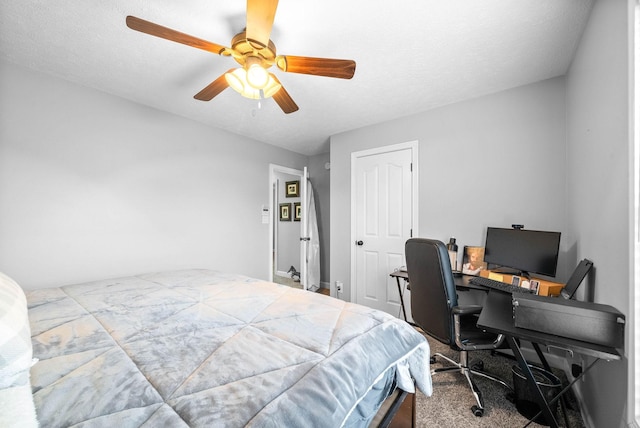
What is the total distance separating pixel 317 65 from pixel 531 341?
1.78m

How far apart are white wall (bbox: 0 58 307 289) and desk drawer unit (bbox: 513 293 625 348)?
9.92 feet

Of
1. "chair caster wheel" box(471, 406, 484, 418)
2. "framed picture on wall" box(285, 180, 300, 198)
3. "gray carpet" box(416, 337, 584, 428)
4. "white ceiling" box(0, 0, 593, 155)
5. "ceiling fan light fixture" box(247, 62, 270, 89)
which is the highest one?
"white ceiling" box(0, 0, 593, 155)

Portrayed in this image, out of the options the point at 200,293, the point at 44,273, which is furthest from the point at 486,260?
the point at 44,273

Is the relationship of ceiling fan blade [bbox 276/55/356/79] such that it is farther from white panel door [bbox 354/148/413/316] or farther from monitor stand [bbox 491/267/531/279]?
monitor stand [bbox 491/267/531/279]

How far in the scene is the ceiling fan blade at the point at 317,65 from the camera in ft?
4.81

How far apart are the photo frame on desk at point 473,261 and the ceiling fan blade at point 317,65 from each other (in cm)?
192

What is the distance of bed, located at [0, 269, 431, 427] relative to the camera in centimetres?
65

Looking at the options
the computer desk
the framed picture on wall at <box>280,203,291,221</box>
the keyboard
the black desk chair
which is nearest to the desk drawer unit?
the computer desk

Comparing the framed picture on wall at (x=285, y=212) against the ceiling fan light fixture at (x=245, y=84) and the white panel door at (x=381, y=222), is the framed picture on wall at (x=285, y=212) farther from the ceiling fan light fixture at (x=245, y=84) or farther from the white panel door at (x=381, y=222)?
the ceiling fan light fixture at (x=245, y=84)

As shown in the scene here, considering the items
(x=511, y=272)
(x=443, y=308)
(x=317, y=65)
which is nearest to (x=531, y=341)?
(x=443, y=308)

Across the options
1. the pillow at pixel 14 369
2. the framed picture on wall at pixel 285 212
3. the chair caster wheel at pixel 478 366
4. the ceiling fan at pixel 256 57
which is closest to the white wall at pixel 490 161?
the chair caster wheel at pixel 478 366

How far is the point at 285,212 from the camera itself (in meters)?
5.27

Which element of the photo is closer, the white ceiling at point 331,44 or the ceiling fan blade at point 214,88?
the white ceiling at point 331,44

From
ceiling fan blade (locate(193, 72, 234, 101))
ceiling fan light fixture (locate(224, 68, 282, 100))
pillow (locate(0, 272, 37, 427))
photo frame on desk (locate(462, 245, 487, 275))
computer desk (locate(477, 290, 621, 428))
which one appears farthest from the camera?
photo frame on desk (locate(462, 245, 487, 275))
